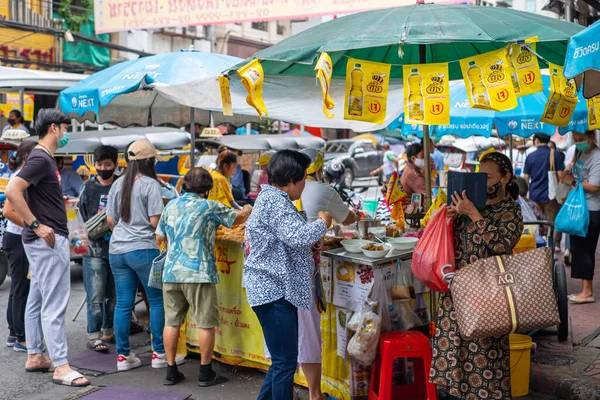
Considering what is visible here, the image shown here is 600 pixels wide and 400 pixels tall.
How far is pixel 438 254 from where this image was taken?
13.8 ft

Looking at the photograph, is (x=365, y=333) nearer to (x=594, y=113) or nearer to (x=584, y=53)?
(x=584, y=53)

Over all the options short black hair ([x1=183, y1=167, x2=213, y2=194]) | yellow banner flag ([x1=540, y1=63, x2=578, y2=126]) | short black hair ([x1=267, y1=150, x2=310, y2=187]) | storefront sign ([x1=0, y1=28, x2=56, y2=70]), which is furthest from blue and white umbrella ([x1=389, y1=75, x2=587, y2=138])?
storefront sign ([x1=0, y1=28, x2=56, y2=70])

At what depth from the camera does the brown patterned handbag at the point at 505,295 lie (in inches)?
157

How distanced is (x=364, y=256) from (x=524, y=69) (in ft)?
5.41

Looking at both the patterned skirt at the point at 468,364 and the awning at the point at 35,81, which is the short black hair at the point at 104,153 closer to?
the patterned skirt at the point at 468,364

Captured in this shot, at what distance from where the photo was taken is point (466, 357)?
4238 millimetres

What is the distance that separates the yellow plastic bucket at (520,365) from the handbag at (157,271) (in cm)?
282

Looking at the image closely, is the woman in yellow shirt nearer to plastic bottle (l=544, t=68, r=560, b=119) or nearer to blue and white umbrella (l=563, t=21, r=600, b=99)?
plastic bottle (l=544, t=68, r=560, b=119)

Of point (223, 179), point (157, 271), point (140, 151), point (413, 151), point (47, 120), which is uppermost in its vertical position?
point (47, 120)

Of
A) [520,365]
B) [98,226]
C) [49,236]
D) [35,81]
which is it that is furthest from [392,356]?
[35,81]

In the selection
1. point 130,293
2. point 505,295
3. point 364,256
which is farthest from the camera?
point 130,293

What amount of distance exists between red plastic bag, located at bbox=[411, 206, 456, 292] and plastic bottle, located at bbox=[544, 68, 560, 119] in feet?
4.94

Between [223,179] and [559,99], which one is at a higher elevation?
[559,99]

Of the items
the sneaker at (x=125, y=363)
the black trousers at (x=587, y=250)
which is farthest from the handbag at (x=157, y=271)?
the black trousers at (x=587, y=250)
